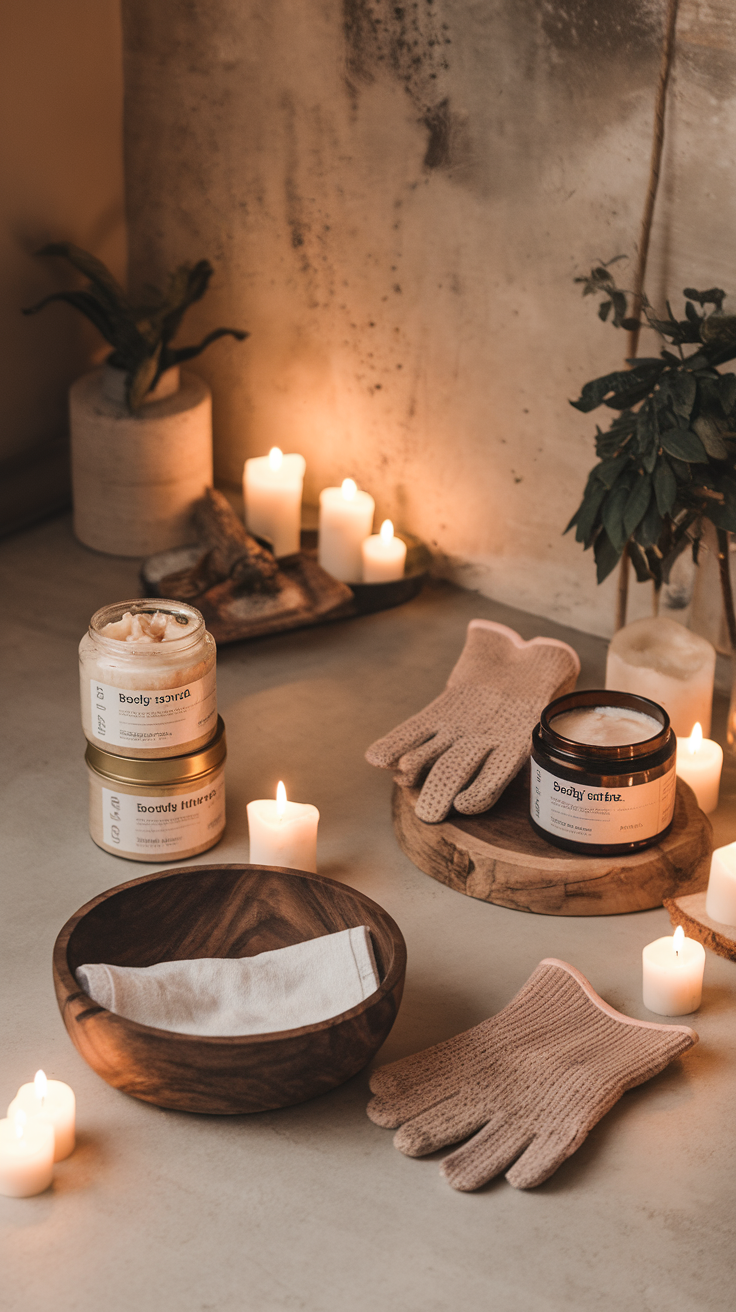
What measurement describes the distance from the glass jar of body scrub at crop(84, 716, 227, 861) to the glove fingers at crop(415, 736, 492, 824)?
20 cm

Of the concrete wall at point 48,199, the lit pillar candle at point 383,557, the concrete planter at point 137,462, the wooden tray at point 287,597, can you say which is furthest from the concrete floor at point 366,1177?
the concrete wall at point 48,199

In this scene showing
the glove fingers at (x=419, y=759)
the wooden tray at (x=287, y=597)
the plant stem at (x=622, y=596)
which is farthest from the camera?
the wooden tray at (x=287, y=597)

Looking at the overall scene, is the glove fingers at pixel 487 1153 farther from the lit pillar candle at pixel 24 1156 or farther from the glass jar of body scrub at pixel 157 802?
the glass jar of body scrub at pixel 157 802

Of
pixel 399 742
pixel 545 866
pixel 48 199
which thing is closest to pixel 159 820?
pixel 399 742

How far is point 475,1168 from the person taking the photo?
3.07ft

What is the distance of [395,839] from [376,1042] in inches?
15.9

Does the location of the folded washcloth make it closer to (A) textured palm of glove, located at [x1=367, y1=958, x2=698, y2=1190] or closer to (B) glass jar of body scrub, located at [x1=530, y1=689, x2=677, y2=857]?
(A) textured palm of glove, located at [x1=367, y1=958, x2=698, y2=1190]

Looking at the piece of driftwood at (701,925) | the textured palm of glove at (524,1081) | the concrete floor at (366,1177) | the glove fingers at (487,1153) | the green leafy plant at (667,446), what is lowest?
the concrete floor at (366,1177)

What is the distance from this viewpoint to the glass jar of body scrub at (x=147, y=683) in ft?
3.88

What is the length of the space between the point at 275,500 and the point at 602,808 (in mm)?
809

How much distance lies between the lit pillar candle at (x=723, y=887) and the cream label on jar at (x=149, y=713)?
1.56 feet

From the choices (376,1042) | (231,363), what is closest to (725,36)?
(231,363)

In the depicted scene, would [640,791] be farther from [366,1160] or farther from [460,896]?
[366,1160]

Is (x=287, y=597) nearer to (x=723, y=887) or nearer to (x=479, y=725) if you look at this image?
(x=479, y=725)
